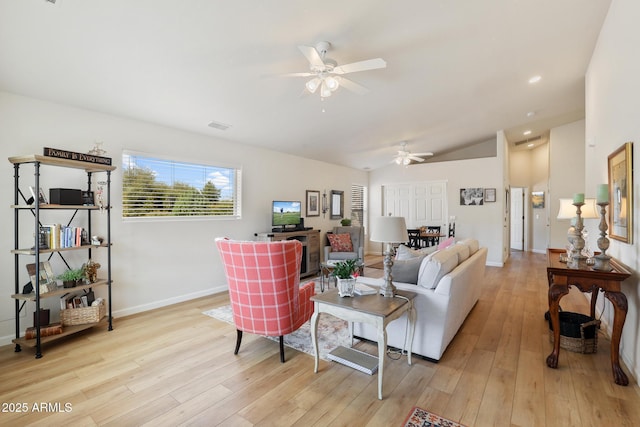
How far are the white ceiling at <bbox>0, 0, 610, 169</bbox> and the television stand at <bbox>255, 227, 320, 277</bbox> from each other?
5.52 feet

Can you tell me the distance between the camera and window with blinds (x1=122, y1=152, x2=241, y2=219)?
369 cm

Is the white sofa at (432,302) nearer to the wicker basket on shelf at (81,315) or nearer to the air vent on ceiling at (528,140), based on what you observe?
the wicker basket on shelf at (81,315)

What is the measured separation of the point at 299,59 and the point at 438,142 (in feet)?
16.5

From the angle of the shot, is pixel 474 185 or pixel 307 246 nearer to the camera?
pixel 307 246

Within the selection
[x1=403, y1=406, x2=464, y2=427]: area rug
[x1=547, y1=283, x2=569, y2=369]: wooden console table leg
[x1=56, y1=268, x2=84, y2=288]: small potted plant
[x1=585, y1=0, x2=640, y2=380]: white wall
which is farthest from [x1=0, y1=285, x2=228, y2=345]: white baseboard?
[x1=585, y1=0, x2=640, y2=380]: white wall

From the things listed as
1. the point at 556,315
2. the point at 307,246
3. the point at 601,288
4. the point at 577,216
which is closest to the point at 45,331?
the point at 307,246

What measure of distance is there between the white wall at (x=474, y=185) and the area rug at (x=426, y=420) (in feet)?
19.6

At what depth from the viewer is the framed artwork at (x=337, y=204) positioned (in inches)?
282

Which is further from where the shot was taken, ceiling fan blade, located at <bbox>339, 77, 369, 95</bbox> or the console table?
ceiling fan blade, located at <bbox>339, 77, 369, 95</bbox>

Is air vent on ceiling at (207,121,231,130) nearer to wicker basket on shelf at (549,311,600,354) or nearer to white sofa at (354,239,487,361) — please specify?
white sofa at (354,239,487,361)

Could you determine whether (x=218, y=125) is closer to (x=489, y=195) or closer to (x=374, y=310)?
(x=374, y=310)

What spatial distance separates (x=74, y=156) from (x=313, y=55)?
8.25ft

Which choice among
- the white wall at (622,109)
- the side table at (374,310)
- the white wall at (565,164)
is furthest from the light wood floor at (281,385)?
the white wall at (565,164)

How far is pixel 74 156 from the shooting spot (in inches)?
112
